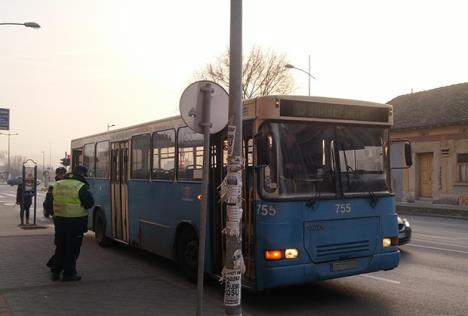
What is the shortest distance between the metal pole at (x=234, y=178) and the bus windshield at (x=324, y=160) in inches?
46.7

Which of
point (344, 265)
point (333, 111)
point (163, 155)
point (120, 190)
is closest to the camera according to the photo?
point (344, 265)

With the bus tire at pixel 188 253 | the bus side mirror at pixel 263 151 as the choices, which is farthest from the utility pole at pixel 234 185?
the bus tire at pixel 188 253

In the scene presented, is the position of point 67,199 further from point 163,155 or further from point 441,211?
point 441,211

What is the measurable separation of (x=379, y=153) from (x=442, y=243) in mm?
6931

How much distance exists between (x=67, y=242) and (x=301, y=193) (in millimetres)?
3990

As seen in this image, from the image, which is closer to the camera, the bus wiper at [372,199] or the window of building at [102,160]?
the bus wiper at [372,199]

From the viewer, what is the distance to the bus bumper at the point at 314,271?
263 inches

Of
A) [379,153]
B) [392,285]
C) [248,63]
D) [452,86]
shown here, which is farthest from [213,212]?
[248,63]

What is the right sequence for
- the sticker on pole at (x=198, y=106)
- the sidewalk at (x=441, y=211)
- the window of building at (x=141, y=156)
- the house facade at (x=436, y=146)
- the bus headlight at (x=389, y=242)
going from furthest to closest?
the house facade at (x=436, y=146) → the sidewalk at (x=441, y=211) → the window of building at (x=141, y=156) → the bus headlight at (x=389, y=242) → the sticker on pole at (x=198, y=106)

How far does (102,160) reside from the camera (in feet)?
42.7

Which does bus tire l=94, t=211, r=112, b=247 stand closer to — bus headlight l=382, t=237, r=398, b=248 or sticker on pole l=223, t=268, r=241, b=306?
bus headlight l=382, t=237, r=398, b=248

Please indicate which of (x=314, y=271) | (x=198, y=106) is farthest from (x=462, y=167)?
(x=198, y=106)

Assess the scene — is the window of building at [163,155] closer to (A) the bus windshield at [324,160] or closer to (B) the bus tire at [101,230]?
(A) the bus windshield at [324,160]

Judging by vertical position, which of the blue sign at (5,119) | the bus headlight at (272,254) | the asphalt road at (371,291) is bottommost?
the asphalt road at (371,291)
